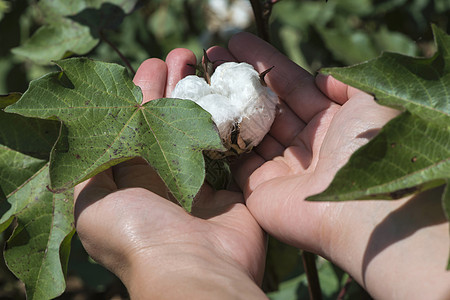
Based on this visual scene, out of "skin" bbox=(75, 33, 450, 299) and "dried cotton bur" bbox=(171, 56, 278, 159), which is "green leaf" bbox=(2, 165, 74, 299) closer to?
"skin" bbox=(75, 33, 450, 299)

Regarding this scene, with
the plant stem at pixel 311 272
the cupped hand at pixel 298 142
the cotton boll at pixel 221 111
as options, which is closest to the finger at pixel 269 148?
the cupped hand at pixel 298 142

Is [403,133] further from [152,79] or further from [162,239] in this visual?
[152,79]

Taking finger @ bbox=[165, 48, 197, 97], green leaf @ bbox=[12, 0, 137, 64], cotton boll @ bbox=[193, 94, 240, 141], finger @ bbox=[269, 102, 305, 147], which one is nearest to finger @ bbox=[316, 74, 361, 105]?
finger @ bbox=[269, 102, 305, 147]

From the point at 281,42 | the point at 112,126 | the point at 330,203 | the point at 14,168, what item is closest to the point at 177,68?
the point at 112,126

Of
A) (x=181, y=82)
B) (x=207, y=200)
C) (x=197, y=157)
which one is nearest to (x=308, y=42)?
(x=181, y=82)

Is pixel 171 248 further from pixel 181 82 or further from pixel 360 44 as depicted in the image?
pixel 360 44
